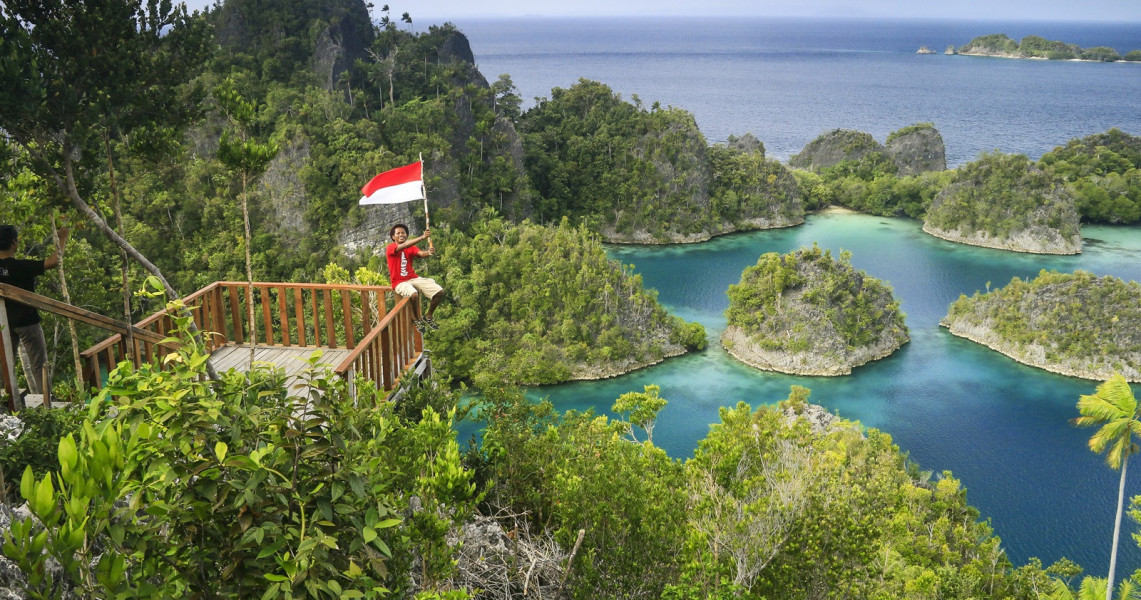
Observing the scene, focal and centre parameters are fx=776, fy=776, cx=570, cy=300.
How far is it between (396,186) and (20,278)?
3.26 metres

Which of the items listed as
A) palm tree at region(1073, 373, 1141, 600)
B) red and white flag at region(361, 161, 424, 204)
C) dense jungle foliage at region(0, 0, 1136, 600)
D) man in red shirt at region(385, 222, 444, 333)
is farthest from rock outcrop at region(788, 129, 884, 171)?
red and white flag at region(361, 161, 424, 204)

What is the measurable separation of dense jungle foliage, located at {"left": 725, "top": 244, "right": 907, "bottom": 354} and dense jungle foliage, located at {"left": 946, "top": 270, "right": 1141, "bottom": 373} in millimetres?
5011

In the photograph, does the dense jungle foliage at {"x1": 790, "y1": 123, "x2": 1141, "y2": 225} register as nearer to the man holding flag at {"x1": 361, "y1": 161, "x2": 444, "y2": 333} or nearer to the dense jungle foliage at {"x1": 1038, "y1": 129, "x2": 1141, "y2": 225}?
the dense jungle foliage at {"x1": 1038, "y1": 129, "x2": 1141, "y2": 225}

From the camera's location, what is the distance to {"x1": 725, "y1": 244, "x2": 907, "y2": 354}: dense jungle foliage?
30422 millimetres

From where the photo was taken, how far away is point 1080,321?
30.2 meters

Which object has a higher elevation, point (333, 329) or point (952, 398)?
point (333, 329)

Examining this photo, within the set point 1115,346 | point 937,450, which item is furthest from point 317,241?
point 1115,346

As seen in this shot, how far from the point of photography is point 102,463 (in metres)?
2.15

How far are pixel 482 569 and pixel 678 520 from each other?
67.6 inches

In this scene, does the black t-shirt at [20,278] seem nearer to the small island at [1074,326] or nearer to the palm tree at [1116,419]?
the palm tree at [1116,419]

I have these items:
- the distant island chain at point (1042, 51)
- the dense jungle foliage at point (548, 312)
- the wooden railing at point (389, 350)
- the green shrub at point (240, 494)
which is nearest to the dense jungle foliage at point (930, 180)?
the dense jungle foliage at point (548, 312)

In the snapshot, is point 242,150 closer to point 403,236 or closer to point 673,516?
point 403,236

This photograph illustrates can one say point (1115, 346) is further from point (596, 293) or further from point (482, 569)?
point (482, 569)

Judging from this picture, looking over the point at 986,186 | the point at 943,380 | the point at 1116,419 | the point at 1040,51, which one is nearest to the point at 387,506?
the point at 1116,419
